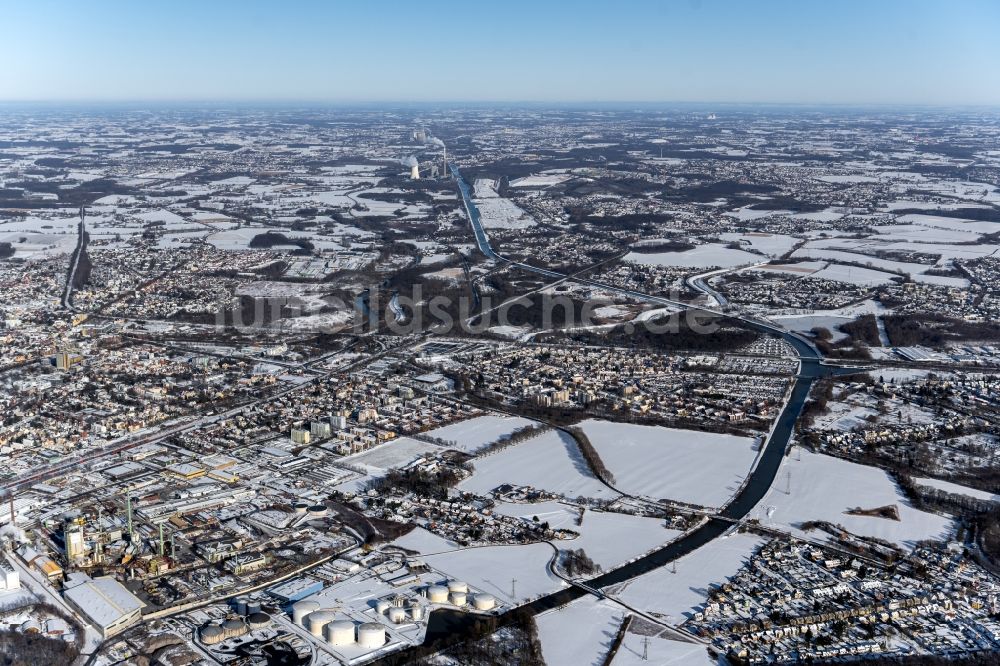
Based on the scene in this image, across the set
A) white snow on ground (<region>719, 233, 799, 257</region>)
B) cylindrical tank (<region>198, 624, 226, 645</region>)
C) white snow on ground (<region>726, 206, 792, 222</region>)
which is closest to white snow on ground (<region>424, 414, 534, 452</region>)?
cylindrical tank (<region>198, 624, 226, 645</region>)

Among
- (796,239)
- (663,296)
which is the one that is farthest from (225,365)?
(796,239)

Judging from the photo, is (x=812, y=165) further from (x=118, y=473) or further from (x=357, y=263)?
(x=118, y=473)

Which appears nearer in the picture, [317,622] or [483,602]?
[317,622]

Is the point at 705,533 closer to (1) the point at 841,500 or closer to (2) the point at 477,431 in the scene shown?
(1) the point at 841,500

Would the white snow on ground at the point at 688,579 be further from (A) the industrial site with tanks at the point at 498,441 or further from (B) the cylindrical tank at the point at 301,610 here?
(B) the cylindrical tank at the point at 301,610

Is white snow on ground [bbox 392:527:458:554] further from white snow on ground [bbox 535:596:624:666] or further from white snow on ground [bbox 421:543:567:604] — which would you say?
white snow on ground [bbox 535:596:624:666]

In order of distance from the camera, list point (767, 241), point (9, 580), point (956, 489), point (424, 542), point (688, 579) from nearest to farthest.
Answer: point (9, 580), point (688, 579), point (424, 542), point (956, 489), point (767, 241)

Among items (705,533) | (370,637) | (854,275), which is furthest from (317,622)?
(854,275)
